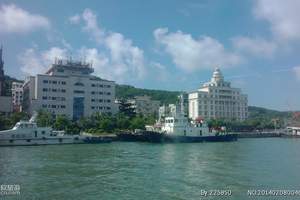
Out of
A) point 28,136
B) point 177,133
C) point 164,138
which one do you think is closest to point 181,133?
point 177,133

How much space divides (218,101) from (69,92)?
191ft

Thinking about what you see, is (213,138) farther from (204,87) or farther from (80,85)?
(204,87)

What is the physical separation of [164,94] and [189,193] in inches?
6441

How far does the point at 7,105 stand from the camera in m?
87.4

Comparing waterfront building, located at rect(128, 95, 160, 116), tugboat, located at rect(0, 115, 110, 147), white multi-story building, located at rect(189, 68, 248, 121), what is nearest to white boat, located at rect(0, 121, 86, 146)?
tugboat, located at rect(0, 115, 110, 147)

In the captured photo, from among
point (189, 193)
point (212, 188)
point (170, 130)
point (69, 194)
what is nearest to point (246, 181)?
point (212, 188)

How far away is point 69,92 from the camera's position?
90.1 meters

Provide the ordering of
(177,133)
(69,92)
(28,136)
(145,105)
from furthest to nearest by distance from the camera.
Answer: (145,105) → (69,92) → (177,133) → (28,136)

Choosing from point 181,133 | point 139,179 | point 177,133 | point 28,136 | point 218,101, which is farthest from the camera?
point 218,101

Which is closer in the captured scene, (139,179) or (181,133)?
(139,179)

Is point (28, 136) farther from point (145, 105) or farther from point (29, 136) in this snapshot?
point (145, 105)

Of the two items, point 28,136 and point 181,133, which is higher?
point 181,133

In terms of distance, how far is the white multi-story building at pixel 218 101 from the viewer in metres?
124

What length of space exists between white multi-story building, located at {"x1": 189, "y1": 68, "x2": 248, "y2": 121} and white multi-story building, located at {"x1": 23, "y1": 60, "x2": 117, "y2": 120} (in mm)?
38443
